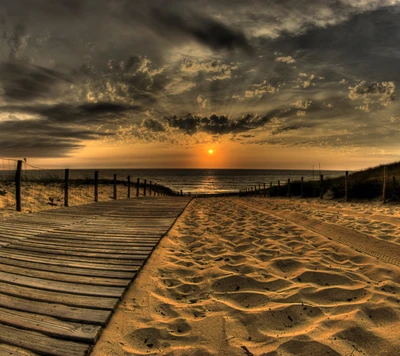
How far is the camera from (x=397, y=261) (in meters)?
4.30

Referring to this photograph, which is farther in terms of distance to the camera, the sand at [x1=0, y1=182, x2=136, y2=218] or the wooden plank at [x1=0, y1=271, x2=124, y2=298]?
the sand at [x1=0, y1=182, x2=136, y2=218]

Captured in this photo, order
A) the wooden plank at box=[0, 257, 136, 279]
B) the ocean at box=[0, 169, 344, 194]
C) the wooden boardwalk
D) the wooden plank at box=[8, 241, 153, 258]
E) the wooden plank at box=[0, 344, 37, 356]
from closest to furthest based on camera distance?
the wooden plank at box=[0, 344, 37, 356] < the wooden boardwalk < the wooden plank at box=[0, 257, 136, 279] < the wooden plank at box=[8, 241, 153, 258] < the ocean at box=[0, 169, 344, 194]

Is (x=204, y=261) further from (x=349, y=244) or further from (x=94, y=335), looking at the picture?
(x=349, y=244)

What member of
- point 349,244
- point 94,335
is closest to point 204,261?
point 94,335

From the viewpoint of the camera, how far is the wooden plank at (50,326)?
2225 millimetres

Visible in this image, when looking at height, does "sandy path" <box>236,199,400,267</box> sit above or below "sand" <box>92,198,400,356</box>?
above

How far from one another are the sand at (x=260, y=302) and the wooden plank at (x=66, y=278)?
22cm

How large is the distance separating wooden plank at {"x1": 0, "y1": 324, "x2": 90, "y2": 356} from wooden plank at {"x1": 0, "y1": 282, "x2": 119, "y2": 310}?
506 millimetres

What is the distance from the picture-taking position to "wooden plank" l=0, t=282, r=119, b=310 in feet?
8.92

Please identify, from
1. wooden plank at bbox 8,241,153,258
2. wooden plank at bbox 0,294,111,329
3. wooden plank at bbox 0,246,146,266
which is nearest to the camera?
wooden plank at bbox 0,294,111,329

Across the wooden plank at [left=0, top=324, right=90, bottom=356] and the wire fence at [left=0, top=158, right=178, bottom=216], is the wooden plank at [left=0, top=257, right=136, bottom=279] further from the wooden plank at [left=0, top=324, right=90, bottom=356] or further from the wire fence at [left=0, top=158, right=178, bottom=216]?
the wire fence at [left=0, top=158, right=178, bottom=216]

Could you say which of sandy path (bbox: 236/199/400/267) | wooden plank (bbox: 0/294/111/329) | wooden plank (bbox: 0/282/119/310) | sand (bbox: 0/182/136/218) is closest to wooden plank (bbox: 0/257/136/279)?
wooden plank (bbox: 0/282/119/310)

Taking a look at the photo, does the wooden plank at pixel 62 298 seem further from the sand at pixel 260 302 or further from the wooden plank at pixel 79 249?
the wooden plank at pixel 79 249

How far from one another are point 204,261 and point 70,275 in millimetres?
2098
